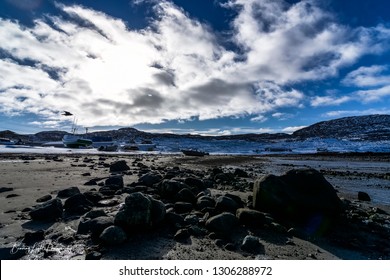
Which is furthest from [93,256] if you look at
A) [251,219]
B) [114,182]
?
[114,182]

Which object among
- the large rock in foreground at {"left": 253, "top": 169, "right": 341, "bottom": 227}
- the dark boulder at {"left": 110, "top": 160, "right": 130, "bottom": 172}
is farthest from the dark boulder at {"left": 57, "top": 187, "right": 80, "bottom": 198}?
the dark boulder at {"left": 110, "top": 160, "right": 130, "bottom": 172}

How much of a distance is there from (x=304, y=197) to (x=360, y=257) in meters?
2.34

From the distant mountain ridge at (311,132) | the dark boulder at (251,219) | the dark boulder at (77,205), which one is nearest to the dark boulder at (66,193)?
the dark boulder at (77,205)

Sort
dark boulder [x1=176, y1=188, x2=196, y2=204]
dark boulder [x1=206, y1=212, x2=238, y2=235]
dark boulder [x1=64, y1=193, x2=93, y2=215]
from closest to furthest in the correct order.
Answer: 1. dark boulder [x1=206, y1=212, x2=238, y2=235]
2. dark boulder [x1=64, y1=193, x2=93, y2=215]
3. dark boulder [x1=176, y1=188, x2=196, y2=204]

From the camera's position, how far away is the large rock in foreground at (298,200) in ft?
21.7

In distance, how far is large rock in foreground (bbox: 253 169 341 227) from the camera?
261 inches

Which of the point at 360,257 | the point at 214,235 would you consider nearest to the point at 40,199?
the point at 214,235

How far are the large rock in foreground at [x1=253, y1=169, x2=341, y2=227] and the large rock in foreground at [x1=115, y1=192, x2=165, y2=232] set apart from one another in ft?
9.28

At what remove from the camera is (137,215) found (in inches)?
197

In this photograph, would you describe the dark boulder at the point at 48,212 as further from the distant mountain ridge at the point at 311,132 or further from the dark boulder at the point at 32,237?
the distant mountain ridge at the point at 311,132

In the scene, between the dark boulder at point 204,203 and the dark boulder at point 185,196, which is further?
the dark boulder at point 185,196

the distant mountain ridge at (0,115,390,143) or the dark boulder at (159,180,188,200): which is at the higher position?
the distant mountain ridge at (0,115,390,143)

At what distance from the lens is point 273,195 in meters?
6.70

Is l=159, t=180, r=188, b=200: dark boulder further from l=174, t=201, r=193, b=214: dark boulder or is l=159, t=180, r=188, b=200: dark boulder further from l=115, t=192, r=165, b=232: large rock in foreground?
l=115, t=192, r=165, b=232: large rock in foreground
